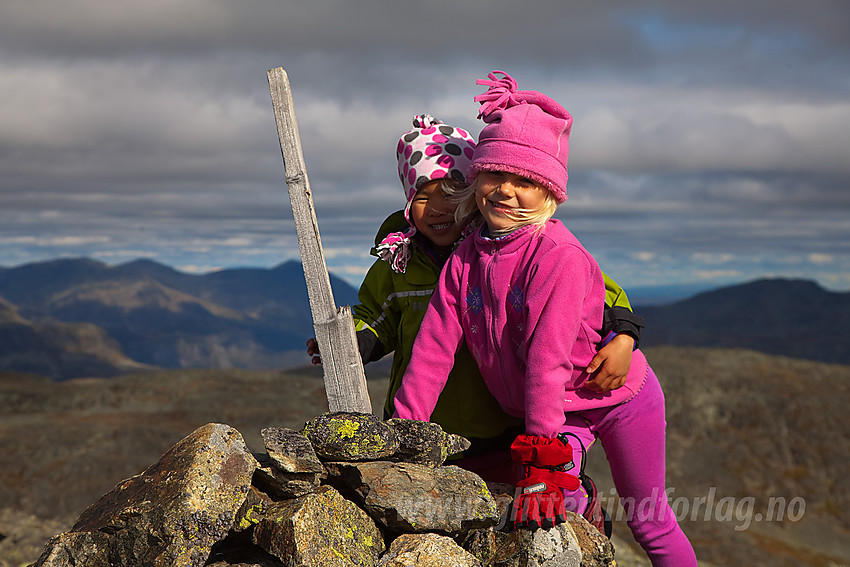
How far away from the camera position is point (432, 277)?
18.6 feet

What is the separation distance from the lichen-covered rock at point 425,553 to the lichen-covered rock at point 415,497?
8cm

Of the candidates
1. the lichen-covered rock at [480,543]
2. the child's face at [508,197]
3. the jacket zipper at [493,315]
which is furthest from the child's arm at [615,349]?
the lichen-covered rock at [480,543]

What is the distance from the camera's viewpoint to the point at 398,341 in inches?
→ 233

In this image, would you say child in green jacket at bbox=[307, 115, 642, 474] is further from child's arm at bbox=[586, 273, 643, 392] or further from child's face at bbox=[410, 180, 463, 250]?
child's arm at bbox=[586, 273, 643, 392]

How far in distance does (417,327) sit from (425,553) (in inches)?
69.3

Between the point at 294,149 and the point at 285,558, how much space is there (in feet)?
9.54

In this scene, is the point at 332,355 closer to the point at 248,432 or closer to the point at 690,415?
the point at 248,432

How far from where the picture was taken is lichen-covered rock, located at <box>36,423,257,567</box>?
14.0 feet

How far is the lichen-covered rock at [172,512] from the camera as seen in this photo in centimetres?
428

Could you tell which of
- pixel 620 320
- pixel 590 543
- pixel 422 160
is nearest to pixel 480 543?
pixel 590 543

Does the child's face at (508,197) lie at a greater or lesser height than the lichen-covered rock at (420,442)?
greater

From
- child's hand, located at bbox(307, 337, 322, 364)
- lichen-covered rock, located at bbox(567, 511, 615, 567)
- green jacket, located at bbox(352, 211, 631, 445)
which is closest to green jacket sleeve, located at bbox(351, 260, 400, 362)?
green jacket, located at bbox(352, 211, 631, 445)

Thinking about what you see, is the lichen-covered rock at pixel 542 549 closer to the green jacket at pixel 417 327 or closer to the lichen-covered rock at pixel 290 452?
the green jacket at pixel 417 327

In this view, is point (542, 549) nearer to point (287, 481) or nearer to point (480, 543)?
point (480, 543)
